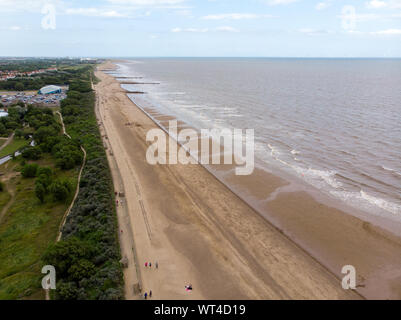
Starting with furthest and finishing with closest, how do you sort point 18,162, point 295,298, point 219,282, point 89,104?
1. point 89,104
2. point 18,162
3. point 219,282
4. point 295,298

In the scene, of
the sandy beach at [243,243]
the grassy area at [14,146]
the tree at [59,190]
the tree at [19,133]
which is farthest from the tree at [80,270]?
the tree at [19,133]

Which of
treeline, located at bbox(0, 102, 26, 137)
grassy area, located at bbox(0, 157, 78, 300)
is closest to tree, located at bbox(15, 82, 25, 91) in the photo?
treeline, located at bbox(0, 102, 26, 137)

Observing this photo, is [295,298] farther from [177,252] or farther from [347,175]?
[347,175]

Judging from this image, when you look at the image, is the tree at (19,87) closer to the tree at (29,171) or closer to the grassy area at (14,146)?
the grassy area at (14,146)

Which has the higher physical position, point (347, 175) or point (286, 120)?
point (286, 120)

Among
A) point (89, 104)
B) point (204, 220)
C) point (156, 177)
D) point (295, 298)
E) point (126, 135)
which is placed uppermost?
point (89, 104)

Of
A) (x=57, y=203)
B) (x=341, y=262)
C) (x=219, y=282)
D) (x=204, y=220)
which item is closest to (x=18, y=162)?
(x=57, y=203)
